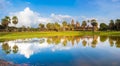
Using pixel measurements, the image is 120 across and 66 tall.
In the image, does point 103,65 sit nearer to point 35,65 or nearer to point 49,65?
point 49,65

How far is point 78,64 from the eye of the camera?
27.2 meters

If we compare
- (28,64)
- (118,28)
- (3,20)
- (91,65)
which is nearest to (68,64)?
(91,65)

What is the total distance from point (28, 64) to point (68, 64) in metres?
5.13

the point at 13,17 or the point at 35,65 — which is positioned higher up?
the point at 13,17

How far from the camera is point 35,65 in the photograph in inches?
1025

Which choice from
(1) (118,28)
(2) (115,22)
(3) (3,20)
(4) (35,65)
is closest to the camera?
(4) (35,65)

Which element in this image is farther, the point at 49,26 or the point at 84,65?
the point at 49,26

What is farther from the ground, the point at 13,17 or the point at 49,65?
the point at 13,17

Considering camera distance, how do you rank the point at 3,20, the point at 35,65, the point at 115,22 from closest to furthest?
the point at 35,65 → the point at 3,20 → the point at 115,22

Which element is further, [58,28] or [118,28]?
[58,28]

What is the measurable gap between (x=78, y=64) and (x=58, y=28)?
548ft

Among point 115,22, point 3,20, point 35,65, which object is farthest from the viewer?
point 115,22

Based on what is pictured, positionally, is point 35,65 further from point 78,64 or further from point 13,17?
point 13,17

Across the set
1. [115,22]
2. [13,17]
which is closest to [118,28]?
[115,22]
